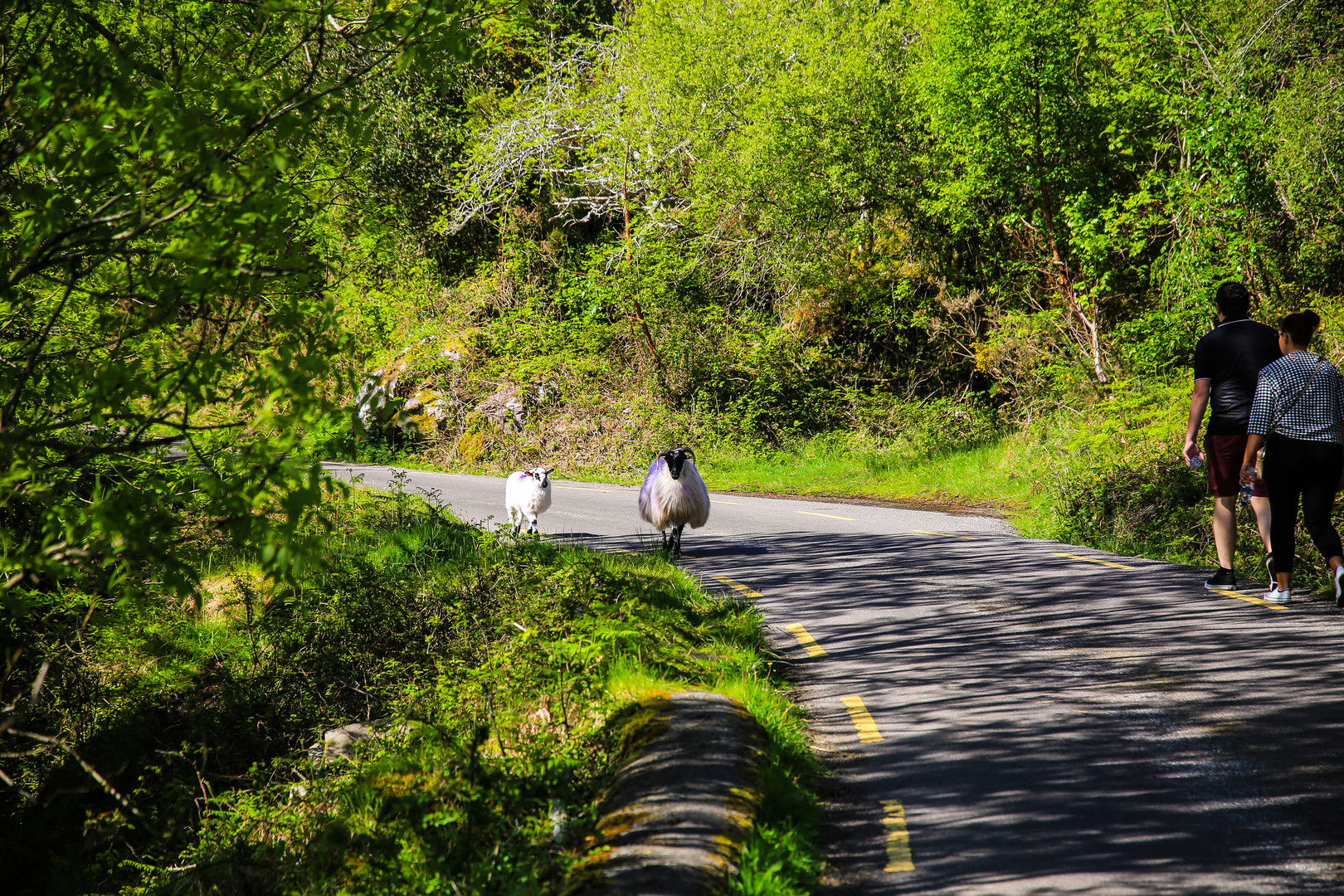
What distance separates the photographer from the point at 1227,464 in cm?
801

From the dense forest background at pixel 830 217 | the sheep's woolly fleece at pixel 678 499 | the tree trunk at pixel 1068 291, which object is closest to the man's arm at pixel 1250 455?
the dense forest background at pixel 830 217

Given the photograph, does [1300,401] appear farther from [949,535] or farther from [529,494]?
[529,494]

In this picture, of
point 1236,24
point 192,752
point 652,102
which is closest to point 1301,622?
point 192,752

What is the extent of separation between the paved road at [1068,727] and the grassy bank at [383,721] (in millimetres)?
465

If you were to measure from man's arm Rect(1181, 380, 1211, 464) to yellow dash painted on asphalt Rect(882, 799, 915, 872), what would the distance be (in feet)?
16.1

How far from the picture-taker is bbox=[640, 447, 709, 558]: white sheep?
1105cm

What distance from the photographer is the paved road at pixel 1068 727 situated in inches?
155

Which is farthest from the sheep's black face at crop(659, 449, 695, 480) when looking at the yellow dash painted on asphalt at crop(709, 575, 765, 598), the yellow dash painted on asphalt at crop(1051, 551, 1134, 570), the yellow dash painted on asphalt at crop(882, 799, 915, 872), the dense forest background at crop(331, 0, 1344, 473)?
the yellow dash painted on asphalt at crop(882, 799, 915, 872)

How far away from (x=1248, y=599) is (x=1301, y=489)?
1.05 metres

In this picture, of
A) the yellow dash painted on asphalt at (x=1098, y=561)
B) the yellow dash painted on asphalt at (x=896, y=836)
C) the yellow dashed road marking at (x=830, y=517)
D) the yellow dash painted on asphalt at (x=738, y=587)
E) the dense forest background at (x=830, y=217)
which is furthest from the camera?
the yellow dashed road marking at (x=830, y=517)

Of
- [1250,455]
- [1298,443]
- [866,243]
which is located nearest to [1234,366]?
[1250,455]

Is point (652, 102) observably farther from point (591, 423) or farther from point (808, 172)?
point (591, 423)

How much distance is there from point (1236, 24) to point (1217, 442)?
29.4 feet

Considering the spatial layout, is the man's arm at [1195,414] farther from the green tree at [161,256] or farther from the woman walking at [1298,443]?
the green tree at [161,256]
